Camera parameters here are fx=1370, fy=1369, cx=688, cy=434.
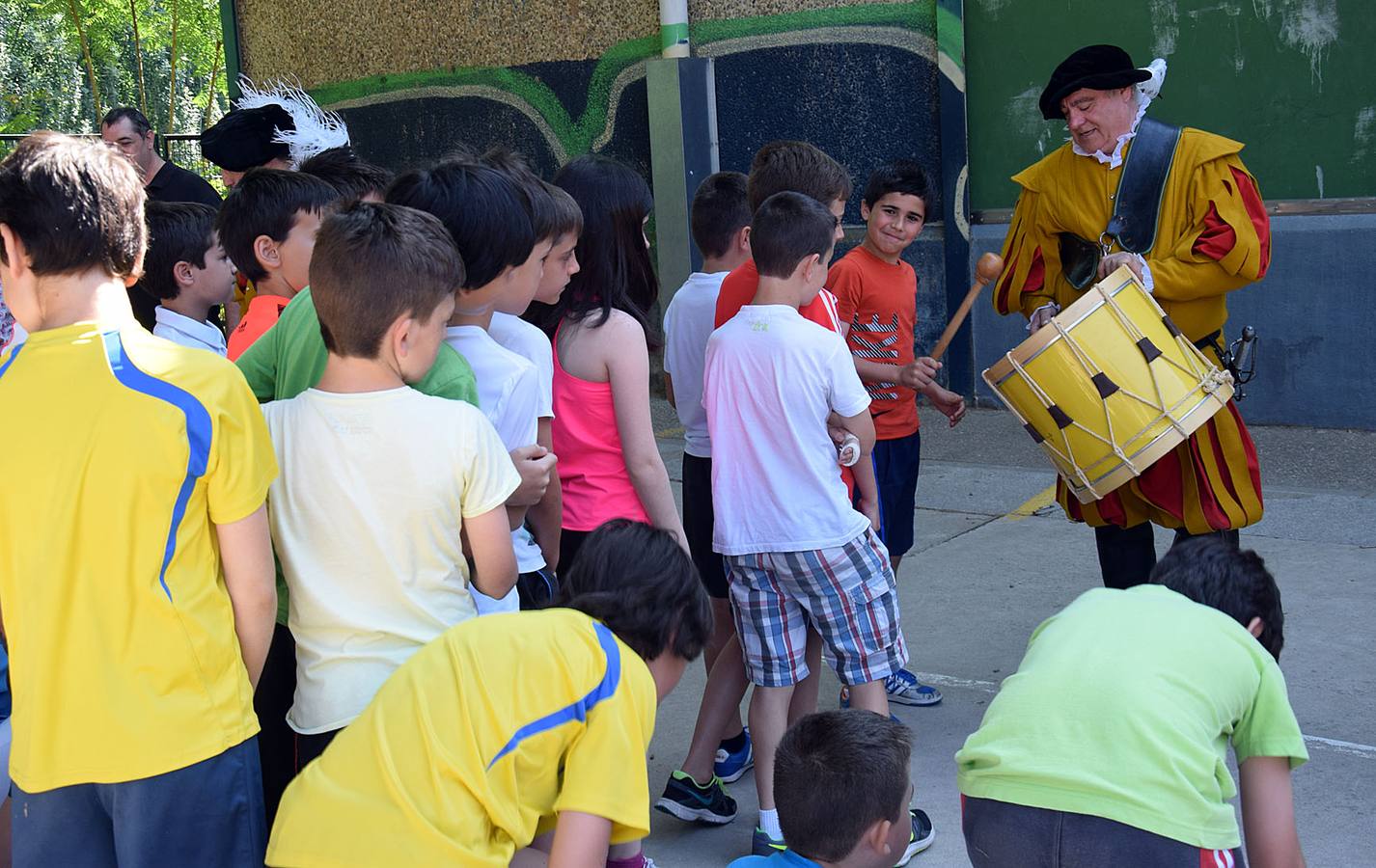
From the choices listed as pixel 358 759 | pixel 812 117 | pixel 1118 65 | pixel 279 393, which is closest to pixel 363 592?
pixel 358 759

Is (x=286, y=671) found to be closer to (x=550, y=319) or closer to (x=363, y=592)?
(x=363, y=592)

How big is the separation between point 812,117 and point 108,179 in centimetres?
629

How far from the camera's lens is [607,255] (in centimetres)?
314

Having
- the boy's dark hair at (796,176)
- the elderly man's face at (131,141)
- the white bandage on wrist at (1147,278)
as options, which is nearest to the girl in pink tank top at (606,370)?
the boy's dark hair at (796,176)

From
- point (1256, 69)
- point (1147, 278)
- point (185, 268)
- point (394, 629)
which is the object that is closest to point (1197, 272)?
point (1147, 278)

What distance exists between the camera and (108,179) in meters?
2.06

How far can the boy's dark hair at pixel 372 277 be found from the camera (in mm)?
2160

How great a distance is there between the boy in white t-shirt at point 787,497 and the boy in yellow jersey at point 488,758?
3.48 ft

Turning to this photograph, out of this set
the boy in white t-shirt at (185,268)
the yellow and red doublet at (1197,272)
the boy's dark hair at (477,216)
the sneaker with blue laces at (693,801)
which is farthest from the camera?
the yellow and red doublet at (1197,272)

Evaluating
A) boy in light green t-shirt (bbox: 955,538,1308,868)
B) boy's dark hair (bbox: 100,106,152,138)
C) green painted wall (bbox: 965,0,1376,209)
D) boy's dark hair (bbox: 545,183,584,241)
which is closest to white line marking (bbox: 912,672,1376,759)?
boy in light green t-shirt (bbox: 955,538,1308,868)

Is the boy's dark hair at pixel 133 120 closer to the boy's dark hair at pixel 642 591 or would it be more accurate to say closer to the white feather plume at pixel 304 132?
the white feather plume at pixel 304 132

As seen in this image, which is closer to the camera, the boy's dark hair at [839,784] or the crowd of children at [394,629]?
the crowd of children at [394,629]

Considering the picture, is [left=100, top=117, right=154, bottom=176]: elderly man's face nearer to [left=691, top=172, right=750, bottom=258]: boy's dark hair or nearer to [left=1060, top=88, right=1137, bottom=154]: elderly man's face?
[left=691, top=172, right=750, bottom=258]: boy's dark hair

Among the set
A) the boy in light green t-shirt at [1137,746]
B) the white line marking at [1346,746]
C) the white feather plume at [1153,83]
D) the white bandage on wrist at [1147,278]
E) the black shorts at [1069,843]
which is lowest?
the white line marking at [1346,746]
